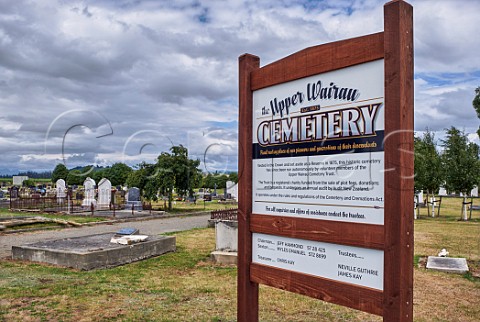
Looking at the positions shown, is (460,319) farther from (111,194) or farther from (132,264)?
(111,194)

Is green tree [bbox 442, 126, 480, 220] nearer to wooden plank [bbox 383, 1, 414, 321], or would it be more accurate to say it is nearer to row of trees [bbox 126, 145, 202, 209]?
row of trees [bbox 126, 145, 202, 209]

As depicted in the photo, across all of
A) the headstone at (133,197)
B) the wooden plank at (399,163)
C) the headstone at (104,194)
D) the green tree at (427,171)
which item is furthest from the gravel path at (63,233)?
the green tree at (427,171)

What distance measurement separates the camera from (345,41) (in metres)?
3.61

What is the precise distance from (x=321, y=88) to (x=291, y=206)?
1.15 meters

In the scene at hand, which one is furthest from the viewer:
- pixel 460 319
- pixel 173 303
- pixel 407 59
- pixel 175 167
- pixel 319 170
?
pixel 175 167

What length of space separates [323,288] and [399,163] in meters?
1.32

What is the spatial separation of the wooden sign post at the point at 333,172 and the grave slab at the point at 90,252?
19.1 feet

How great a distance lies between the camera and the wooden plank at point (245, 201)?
14.9 ft

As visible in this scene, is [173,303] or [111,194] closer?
[173,303]

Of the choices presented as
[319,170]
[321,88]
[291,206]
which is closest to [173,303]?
[291,206]

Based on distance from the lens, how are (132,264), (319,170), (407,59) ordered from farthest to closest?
1. (132,264)
2. (319,170)
3. (407,59)

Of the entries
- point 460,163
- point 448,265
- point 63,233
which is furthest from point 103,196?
point 448,265

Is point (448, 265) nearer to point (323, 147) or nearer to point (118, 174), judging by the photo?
point (323, 147)

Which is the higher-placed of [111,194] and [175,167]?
[175,167]
